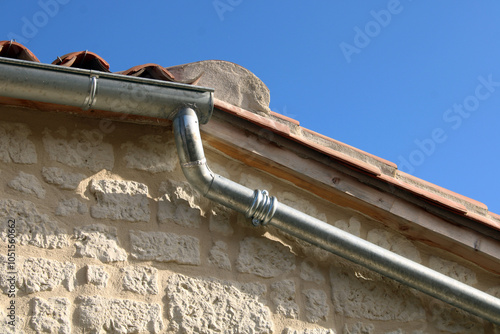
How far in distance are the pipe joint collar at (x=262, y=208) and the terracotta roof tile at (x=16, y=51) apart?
1.29 m

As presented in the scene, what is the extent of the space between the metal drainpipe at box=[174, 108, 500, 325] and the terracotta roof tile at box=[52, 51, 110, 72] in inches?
18.4

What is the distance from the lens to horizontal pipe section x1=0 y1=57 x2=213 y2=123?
3137mm

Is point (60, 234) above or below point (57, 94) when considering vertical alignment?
below

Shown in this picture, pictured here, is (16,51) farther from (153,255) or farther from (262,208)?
(262,208)

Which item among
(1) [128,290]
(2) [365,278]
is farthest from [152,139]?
(2) [365,278]

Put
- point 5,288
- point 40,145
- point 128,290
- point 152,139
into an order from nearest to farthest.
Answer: point 5,288, point 128,290, point 40,145, point 152,139

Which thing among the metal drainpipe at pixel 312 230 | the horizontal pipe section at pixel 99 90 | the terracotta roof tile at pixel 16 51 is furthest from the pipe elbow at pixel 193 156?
the terracotta roof tile at pixel 16 51

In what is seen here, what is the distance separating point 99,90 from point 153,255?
87 centimetres

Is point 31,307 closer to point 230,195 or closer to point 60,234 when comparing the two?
point 60,234

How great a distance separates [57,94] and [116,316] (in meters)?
1.11

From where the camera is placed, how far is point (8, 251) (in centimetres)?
305

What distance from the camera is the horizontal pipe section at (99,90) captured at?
10.3ft
